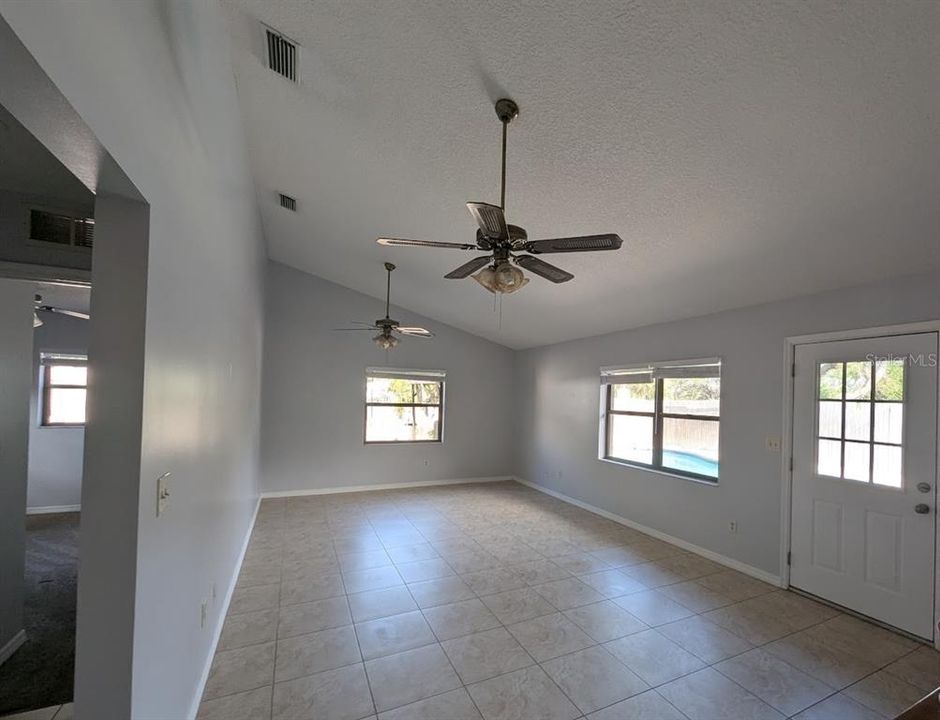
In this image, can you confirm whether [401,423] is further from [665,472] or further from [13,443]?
[13,443]

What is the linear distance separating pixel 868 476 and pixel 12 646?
223 inches

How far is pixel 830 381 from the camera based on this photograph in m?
3.28

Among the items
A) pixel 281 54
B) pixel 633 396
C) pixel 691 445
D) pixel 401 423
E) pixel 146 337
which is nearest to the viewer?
pixel 146 337

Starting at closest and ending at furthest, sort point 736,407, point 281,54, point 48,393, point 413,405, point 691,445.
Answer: point 281,54 → point 736,407 → point 691,445 → point 48,393 → point 413,405

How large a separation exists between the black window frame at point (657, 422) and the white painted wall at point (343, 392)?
2.38m

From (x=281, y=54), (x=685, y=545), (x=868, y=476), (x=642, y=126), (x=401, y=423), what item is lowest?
(x=685, y=545)

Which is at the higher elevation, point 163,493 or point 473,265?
point 473,265

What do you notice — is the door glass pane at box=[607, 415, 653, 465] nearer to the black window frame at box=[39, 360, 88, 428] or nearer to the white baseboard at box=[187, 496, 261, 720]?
the white baseboard at box=[187, 496, 261, 720]

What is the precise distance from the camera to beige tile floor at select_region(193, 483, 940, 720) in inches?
83.3

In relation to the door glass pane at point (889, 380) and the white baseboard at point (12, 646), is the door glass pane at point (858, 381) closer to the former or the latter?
the door glass pane at point (889, 380)

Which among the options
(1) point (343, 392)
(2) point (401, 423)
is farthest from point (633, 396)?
(1) point (343, 392)

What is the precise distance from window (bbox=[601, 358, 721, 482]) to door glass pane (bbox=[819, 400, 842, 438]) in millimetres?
845

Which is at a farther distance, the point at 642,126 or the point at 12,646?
the point at 12,646

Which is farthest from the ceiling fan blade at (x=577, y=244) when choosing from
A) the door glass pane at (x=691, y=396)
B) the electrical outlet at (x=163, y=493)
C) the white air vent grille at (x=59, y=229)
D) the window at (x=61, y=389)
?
the window at (x=61, y=389)
